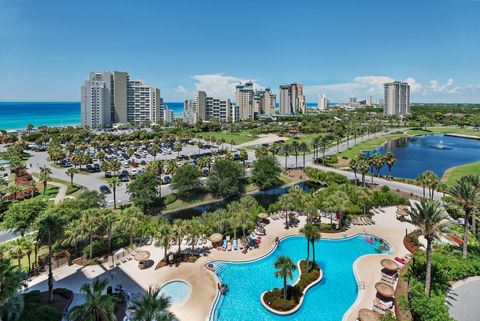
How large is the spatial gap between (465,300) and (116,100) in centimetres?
17597

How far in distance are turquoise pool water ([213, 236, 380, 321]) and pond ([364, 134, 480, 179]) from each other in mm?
48356

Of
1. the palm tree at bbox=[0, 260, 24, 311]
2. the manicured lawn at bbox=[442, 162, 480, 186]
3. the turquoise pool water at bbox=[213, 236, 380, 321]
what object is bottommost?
the turquoise pool water at bbox=[213, 236, 380, 321]

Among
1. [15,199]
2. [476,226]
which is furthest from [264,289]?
[15,199]

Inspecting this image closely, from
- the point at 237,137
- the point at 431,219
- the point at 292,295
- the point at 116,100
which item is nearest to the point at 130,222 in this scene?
the point at 292,295

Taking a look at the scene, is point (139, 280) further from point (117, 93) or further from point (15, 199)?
point (117, 93)

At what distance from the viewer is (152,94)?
18162 centimetres

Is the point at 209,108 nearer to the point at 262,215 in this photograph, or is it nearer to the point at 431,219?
the point at 262,215

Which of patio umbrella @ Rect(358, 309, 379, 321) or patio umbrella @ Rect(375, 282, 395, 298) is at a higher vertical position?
patio umbrella @ Rect(375, 282, 395, 298)

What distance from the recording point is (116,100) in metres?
166

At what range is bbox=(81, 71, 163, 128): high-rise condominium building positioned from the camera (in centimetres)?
15262

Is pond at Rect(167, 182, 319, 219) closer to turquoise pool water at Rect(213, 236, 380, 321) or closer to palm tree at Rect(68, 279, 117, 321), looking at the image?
turquoise pool water at Rect(213, 236, 380, 321)

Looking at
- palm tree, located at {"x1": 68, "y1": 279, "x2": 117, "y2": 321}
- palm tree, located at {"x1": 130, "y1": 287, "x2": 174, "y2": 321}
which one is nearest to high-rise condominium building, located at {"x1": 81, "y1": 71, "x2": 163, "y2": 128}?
palm tree, located at {"x1": 68, "y1": 279, "x2": 117, "y2": 321}

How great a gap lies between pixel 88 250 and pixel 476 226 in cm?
4602

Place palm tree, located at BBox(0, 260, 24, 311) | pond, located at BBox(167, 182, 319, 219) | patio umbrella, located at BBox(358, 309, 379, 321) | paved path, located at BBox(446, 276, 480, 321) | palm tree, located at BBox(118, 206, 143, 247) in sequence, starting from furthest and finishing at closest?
pond, located at BBox(167, 182, 319, 219) → palm tree, located at BBox(118, 206, 143, 247) → paved path, located at BBox(446, 276, 480, 321) → patio umbrella, located at BBox(358, 309, 379, 321) → palm tree, located at BBox(0, 260, 24, 311)
